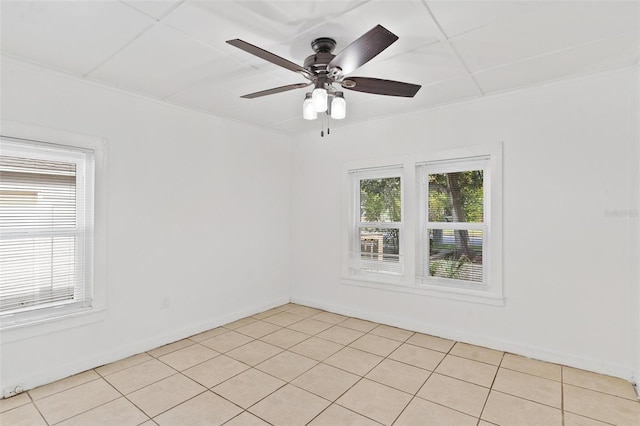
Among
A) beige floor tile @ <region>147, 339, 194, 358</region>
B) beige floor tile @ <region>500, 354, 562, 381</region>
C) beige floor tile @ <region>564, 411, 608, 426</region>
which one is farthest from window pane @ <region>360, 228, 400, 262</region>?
beige floor tile @ <region>147, 339, 194, 358</region>

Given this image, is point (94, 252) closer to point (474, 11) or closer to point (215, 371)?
point (215, 371)

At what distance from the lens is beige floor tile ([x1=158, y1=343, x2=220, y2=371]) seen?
2936mm

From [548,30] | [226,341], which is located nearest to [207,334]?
[226,341]

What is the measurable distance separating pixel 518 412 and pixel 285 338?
215cm

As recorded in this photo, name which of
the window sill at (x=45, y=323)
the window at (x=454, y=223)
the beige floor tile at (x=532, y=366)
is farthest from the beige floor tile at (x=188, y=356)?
the beige floor tile at (x=532, y=366)

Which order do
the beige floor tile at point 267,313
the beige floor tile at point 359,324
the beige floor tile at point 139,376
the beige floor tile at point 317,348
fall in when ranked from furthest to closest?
1. the beige floor tile at point 267,313
2. the beige floor tile at point 359,324
3. the beige floor tile at point 317,348
4. the beige floor tile at point 139,376

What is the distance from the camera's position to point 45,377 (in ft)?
8.51

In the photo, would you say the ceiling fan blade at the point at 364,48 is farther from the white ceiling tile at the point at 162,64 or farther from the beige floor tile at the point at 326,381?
the beige floor tile at the point at 326,381

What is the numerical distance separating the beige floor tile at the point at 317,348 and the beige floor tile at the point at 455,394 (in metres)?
0.94

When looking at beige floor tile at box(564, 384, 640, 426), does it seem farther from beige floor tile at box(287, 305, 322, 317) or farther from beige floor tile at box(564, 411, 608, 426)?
beige floor tile at box(287, 305, 322, 317)

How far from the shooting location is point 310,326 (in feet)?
12.8

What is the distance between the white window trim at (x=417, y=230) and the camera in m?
3.22

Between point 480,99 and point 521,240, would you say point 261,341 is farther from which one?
point 480,99

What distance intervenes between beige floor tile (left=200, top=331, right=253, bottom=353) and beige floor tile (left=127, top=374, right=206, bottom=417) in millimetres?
595
